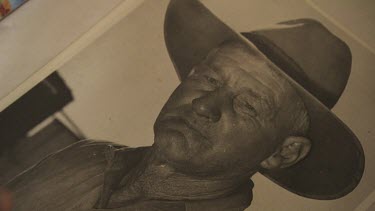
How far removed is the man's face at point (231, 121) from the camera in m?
0.82

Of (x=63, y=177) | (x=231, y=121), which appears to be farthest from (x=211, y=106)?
(x=63, y=177)

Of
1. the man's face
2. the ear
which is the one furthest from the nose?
the ear

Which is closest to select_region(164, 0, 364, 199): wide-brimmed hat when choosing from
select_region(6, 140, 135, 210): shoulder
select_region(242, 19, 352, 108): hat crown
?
select_region(242, 19, 352, 108): hat crown

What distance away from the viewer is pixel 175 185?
2.76 ft

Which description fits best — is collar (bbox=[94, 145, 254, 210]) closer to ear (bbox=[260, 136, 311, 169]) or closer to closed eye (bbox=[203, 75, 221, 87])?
ear (bbox=[260, 136, 311, 169])

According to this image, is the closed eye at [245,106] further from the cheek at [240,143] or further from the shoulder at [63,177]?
the shoulder at [63,177]

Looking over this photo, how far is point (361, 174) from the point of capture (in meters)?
0.83

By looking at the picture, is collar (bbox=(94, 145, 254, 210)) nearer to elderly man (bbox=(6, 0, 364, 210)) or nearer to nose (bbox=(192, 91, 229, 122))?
elderly man (bbox=(6, 0, 364, 210))

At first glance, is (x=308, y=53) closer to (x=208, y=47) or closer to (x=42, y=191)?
(x=208, y=47)

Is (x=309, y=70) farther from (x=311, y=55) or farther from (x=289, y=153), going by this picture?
(x=289, y=153)

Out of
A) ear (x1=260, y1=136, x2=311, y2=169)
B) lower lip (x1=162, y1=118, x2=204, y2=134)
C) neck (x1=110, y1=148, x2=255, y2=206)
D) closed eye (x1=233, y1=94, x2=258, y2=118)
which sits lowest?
neck (x1=110, y1=148, x2=255, y2=206)

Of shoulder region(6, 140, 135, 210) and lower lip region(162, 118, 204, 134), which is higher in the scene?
lower lip region(162, 118, 204, 134)

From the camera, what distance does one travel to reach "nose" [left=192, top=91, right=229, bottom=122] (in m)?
0.82

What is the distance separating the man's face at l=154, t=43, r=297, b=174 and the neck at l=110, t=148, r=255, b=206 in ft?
0.05
